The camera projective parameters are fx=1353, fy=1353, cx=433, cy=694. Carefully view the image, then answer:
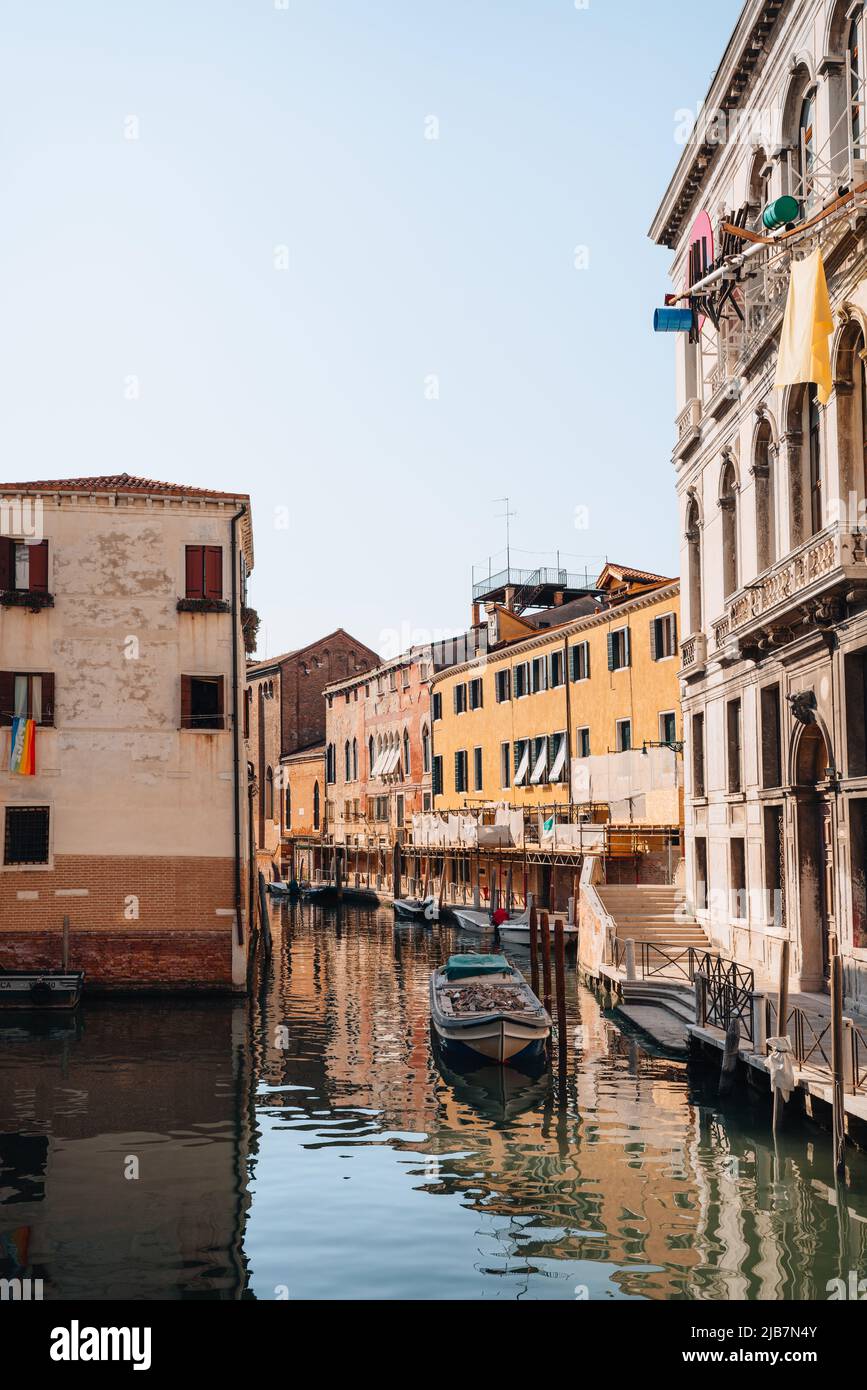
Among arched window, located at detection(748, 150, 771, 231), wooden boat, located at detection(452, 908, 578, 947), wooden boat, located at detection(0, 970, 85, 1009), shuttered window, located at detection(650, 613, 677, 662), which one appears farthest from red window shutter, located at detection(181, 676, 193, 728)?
shuttered window, located at detection(650, 613, 677, 662)

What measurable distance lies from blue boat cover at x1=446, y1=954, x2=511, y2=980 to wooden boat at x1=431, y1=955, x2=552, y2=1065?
0.59 m

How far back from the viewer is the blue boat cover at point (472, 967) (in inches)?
907

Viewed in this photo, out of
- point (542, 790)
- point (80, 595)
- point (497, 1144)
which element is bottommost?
point (497, 1144)

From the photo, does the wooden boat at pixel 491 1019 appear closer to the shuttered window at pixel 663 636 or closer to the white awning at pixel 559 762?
the shuttered window at pixel 663 636

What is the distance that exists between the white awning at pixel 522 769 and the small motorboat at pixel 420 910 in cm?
512

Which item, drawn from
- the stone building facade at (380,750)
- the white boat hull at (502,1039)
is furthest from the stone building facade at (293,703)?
the white boat hull at (502,1039)

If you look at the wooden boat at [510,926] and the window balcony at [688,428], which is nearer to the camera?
the window balcony at [688,428]

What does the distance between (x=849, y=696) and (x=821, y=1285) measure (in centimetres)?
984

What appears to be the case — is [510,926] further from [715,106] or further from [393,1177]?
[393,1177]

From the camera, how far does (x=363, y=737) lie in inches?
2579

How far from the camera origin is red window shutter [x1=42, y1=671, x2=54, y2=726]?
25.9 m

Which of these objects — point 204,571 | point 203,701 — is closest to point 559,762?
point 203,701
